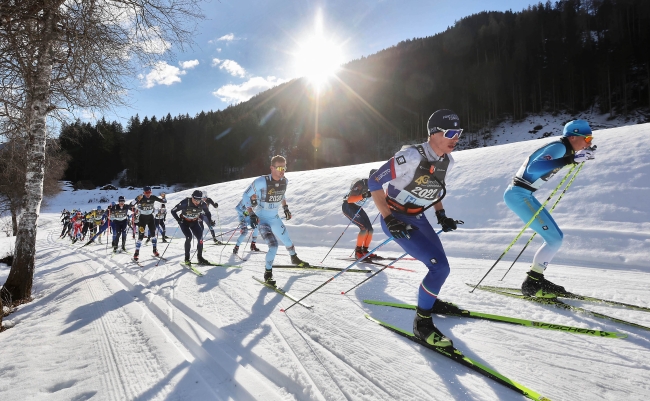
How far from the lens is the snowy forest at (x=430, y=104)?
2131 inches

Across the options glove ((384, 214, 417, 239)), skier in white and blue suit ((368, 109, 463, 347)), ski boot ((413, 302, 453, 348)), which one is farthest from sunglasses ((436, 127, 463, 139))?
ski boot ((413, 302, 453, 348))

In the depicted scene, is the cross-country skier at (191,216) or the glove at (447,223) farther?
the cross-country skier at (191,216)

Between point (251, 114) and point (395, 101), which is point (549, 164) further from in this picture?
point (395, 101)

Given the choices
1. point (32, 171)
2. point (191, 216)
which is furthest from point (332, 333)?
point (32, 171)

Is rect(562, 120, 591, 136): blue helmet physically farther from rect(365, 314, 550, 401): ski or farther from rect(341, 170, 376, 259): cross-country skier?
rect(341, 170, 376, 259): cross-country skier

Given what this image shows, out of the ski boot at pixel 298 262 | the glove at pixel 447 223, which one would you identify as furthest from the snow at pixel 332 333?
the glove at pixel 447 223

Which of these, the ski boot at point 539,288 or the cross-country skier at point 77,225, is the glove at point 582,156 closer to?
the ski boot at point 539,288

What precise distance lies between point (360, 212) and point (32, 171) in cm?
671

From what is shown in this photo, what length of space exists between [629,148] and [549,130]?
50947 millimetres

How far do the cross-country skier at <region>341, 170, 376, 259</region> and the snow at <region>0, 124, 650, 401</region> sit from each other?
78 centimetres

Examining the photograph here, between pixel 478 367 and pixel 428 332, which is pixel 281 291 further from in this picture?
pixel 478 367

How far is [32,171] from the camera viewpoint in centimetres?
575

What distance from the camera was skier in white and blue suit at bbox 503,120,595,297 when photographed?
383cm

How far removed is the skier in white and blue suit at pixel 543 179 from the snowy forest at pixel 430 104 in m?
53.9
